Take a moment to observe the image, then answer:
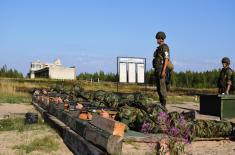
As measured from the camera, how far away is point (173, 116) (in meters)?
8.49

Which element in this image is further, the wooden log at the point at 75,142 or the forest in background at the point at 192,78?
the forest in background at the point at 192,78

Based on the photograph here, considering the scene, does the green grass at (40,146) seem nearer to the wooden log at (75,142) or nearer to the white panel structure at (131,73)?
the wooden log at (75,142)

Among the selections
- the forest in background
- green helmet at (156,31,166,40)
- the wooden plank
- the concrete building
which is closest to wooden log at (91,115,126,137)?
the wooden plank

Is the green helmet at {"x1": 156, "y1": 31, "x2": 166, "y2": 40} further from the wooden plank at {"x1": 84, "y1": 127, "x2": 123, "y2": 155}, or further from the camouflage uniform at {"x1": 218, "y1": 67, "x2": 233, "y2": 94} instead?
the wooden plank at {"x1": 84, "y1": 127, "x2": 123, "y2": 155}

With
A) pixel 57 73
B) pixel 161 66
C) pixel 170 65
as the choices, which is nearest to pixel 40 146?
pixel 161 66

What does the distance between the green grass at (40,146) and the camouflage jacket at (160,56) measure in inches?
141

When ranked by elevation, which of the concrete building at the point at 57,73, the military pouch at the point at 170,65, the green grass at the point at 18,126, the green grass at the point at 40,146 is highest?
the concrete building at the point at 57,73

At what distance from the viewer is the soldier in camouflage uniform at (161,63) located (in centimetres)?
1084

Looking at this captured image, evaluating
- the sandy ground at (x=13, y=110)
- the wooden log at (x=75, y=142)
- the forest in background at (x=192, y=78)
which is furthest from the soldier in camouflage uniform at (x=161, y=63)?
the forest in background at (x=192, y=78)

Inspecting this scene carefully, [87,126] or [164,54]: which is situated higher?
[164,54]

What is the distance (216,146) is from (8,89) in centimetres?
2287

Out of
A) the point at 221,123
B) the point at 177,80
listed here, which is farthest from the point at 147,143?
the point at 177,80

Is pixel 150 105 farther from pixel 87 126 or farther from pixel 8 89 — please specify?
pixel 8 89

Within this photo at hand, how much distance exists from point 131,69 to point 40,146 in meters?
14.5
